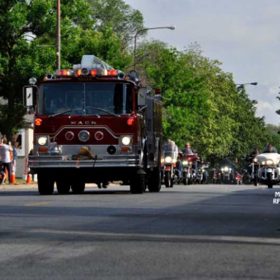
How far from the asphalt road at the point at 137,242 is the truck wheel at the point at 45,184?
7.85 metres

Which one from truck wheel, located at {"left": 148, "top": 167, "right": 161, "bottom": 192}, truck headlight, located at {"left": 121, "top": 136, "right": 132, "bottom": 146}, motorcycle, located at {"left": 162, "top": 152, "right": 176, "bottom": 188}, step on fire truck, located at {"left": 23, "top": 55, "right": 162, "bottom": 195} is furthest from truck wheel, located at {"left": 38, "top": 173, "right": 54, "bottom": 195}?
motorcycle, located at {"left": 162, "top": 152, "right": 176, "bottom": 188}

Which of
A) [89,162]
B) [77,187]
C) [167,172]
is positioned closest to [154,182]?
[77,187]

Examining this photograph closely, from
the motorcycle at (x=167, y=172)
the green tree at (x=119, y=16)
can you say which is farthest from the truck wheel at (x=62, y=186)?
the green tree at (x=119, y=16)

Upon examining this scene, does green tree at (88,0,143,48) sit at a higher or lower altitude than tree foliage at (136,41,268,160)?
higher

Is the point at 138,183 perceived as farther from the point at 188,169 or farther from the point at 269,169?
the point at 188,169

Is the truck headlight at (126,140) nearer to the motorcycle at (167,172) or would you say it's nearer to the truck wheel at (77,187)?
the truck wheel at (77,187)

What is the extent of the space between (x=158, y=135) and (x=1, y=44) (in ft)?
60.7

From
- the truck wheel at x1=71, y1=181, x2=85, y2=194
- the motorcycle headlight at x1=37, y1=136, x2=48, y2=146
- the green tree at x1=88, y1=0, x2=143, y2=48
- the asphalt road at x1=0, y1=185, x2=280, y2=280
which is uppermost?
the green tree at x1=88, y1=0, x2=143, y2=48

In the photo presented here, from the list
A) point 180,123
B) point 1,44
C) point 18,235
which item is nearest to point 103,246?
point 18,235

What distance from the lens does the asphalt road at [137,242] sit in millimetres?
10594

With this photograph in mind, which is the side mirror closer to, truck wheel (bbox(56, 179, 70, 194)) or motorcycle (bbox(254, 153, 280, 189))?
truck wheel (bbox(56, 179, 70, 194))

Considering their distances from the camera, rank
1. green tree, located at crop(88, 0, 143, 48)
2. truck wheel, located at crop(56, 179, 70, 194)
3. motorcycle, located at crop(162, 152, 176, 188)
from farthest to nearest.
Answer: green tree, located at crop(88, 0, 143, 48) < motorcycle, located at crop(162, 152, 176, 188) < truck wheel, located at crop(56, 179, 70, 194)

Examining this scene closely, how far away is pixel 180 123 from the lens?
84.1 m

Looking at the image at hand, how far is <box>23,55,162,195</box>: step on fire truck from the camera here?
28.9 metres
